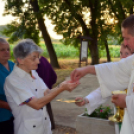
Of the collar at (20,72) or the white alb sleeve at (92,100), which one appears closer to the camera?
the collar at (20,72)

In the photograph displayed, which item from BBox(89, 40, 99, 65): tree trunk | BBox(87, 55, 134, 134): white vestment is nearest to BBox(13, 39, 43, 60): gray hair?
BBox(87, 55, 134, 134): white vestment

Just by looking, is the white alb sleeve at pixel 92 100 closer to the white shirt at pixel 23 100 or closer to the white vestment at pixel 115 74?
the white vestment at pixel 115 74

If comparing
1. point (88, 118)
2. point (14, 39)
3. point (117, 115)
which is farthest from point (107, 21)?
point (117, 115)

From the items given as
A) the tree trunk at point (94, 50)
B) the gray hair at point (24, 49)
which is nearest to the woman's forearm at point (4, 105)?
the gray hair at point (24, 49)

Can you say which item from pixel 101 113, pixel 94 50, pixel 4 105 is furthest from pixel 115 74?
pixel 94 50

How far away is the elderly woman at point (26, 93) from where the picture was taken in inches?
104

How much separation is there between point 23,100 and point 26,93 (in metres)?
0.08

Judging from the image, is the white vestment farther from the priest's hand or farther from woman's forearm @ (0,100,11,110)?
woman's forearm @ (0,100,11,110)

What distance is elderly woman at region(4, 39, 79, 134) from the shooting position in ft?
8.70

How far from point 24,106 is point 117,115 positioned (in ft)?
3.74

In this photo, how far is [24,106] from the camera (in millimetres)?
2773

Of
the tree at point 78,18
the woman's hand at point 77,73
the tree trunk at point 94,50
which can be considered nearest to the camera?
the woman's hand at point 77,73

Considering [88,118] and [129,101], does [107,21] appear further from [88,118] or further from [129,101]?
[129,101]

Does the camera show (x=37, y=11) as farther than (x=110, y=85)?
Yes
